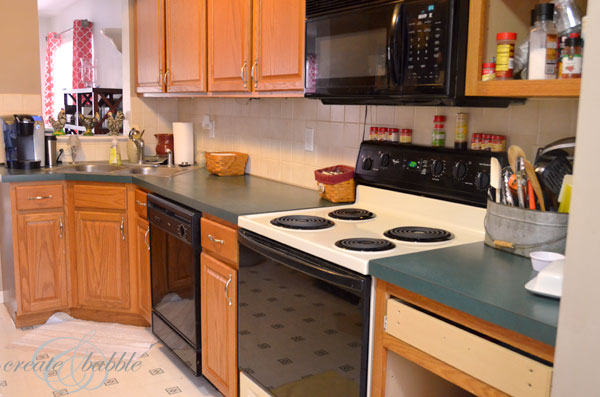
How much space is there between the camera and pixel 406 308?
4.57ft

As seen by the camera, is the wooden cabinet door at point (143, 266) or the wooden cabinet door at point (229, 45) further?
the wooden cabinet door at point (143, 266)

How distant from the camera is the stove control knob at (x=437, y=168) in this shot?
1945 millimetres

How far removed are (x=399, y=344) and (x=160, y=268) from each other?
67.1 inches

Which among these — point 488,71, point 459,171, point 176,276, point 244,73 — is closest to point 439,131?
point 459,171

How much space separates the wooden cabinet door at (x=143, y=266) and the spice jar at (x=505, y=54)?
205 centimetres

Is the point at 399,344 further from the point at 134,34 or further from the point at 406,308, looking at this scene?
the point at 134,34

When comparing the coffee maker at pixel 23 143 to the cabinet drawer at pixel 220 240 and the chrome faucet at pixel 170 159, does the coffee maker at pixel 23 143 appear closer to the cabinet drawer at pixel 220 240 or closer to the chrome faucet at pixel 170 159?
the chrome faucet at pixel 170 159

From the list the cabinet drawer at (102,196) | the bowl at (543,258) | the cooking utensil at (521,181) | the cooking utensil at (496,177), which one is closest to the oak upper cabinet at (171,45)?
the cabinet drawer at (102,196)

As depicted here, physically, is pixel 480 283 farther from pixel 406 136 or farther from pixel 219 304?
pixel 219 304

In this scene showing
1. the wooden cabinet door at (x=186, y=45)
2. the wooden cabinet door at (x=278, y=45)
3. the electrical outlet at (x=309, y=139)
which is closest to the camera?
the wooden cabinet door at (x=278, y=45)

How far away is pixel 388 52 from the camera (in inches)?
71.1

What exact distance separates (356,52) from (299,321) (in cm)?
94

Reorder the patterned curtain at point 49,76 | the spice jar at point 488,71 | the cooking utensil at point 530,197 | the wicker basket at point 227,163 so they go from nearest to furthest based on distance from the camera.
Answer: the cooking utensil at point 530,197, the spice jar at point 488,71, the wicker basket at point 227,163, the patterned curtain at point 49,76

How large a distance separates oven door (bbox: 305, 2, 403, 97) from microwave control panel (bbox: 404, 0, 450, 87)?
35mm
